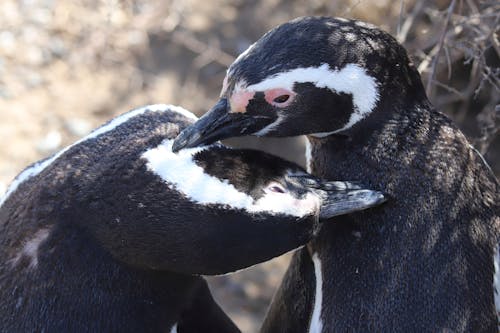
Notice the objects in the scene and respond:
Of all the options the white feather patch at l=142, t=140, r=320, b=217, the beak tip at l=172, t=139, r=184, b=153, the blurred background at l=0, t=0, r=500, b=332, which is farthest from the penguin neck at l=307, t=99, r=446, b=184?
the blurred background at l=0, t=0, r=500, b=332

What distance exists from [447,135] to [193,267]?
0.58 m

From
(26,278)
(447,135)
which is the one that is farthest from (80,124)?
(447,135)

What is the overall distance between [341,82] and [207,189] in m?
0.33

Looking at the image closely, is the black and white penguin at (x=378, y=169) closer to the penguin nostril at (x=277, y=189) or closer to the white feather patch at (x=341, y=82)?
the white feather patch at (x=341, y=82)

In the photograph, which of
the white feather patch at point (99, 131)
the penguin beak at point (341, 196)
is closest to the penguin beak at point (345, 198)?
the penguin beak at point (341, 196)

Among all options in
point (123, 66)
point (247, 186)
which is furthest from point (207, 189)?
point (123, 66)

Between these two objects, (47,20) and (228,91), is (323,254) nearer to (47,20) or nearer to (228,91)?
(228,91)

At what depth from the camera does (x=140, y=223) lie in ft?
5.23

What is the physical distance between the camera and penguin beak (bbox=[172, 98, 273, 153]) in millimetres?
1613

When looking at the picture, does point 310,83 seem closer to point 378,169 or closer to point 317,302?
point 378,169

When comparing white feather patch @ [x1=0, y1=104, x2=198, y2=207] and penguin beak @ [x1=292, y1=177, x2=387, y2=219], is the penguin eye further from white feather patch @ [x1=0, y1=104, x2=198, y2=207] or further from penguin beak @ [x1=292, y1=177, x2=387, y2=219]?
white feather patch @ [x1=0, y1=104, x2=198, y2=207]

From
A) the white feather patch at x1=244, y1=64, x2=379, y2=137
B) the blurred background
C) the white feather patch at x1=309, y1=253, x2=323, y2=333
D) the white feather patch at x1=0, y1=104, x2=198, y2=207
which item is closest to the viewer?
the white feather patch at x1=244, y1=64, x2=379, y2=137

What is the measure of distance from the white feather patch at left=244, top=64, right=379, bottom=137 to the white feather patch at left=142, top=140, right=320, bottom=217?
18cm

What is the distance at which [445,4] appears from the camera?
324cm
